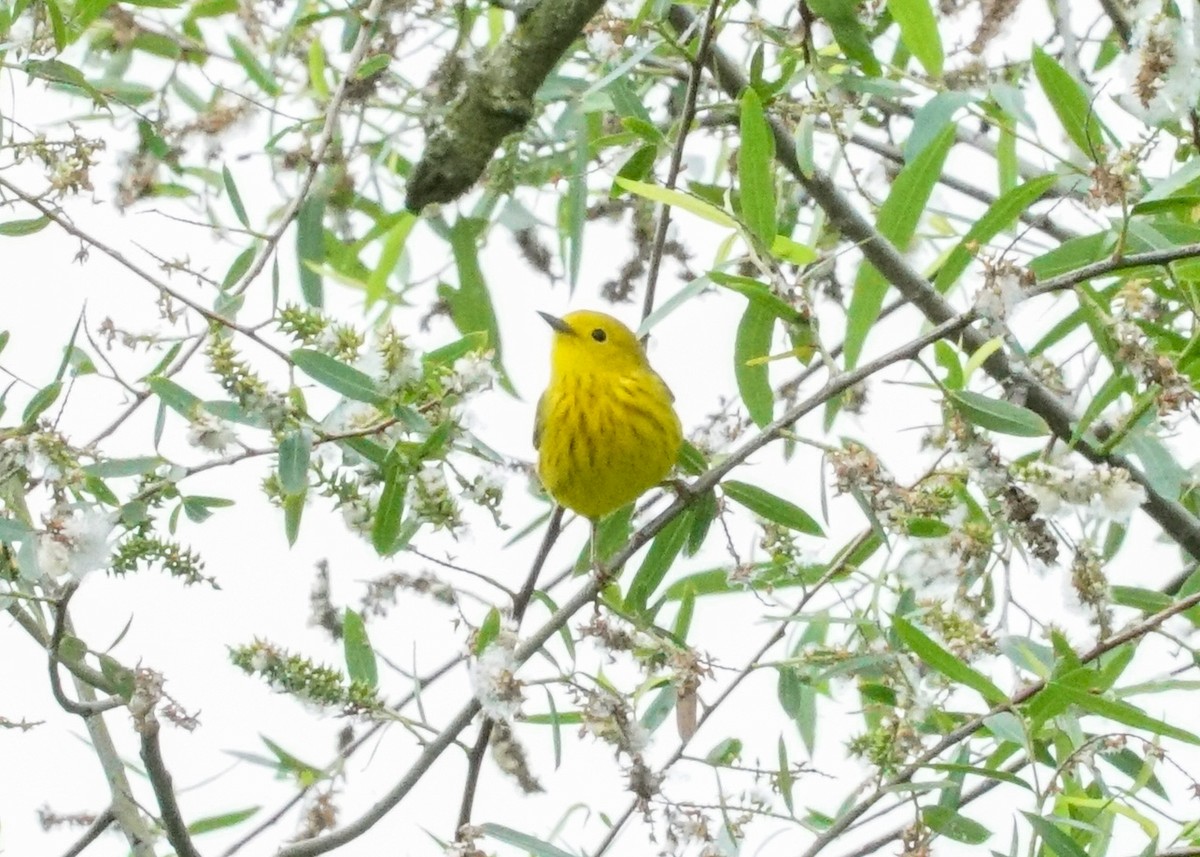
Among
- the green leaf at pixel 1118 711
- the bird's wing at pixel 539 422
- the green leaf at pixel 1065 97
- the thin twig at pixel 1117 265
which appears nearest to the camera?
the thin twig at pixel 1117 265

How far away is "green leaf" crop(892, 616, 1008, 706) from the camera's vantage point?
1.94 meters

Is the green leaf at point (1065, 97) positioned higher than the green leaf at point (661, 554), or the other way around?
the green leaf at point (1065, 97)

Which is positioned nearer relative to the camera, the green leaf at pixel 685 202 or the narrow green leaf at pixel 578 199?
the green leaf at pixel 685 202

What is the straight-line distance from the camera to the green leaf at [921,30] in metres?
2.51

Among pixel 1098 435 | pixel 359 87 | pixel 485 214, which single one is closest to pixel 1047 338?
pixel 1098 435

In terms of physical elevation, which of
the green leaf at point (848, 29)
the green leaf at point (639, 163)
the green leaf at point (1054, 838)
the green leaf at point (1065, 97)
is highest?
the green leaf at point (848, 29)

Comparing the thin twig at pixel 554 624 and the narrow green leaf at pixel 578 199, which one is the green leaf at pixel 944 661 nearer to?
the thin twig at pixel 554 624

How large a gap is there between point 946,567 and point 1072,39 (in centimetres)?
146

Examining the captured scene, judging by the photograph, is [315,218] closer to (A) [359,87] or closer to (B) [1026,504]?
(A) [359,87]

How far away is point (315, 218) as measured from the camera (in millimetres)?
3049

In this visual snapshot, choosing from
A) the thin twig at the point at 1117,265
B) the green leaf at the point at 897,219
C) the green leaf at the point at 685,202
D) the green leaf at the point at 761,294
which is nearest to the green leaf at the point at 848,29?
the green leaf at the point at 897,219

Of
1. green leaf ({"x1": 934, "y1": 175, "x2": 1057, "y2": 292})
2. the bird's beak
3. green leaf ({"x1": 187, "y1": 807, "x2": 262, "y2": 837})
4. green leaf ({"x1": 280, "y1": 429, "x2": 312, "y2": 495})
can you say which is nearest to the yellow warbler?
the bird's beak

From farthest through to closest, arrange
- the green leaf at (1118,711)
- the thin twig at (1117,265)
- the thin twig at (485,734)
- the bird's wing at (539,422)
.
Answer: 1. the bird's wing at (539,422)
2. the thin twig at (485,734)
3. the green leaf at (1118,711)
4. the thin twig at (1117,265)

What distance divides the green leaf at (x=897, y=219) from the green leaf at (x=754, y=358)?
0.14 m
